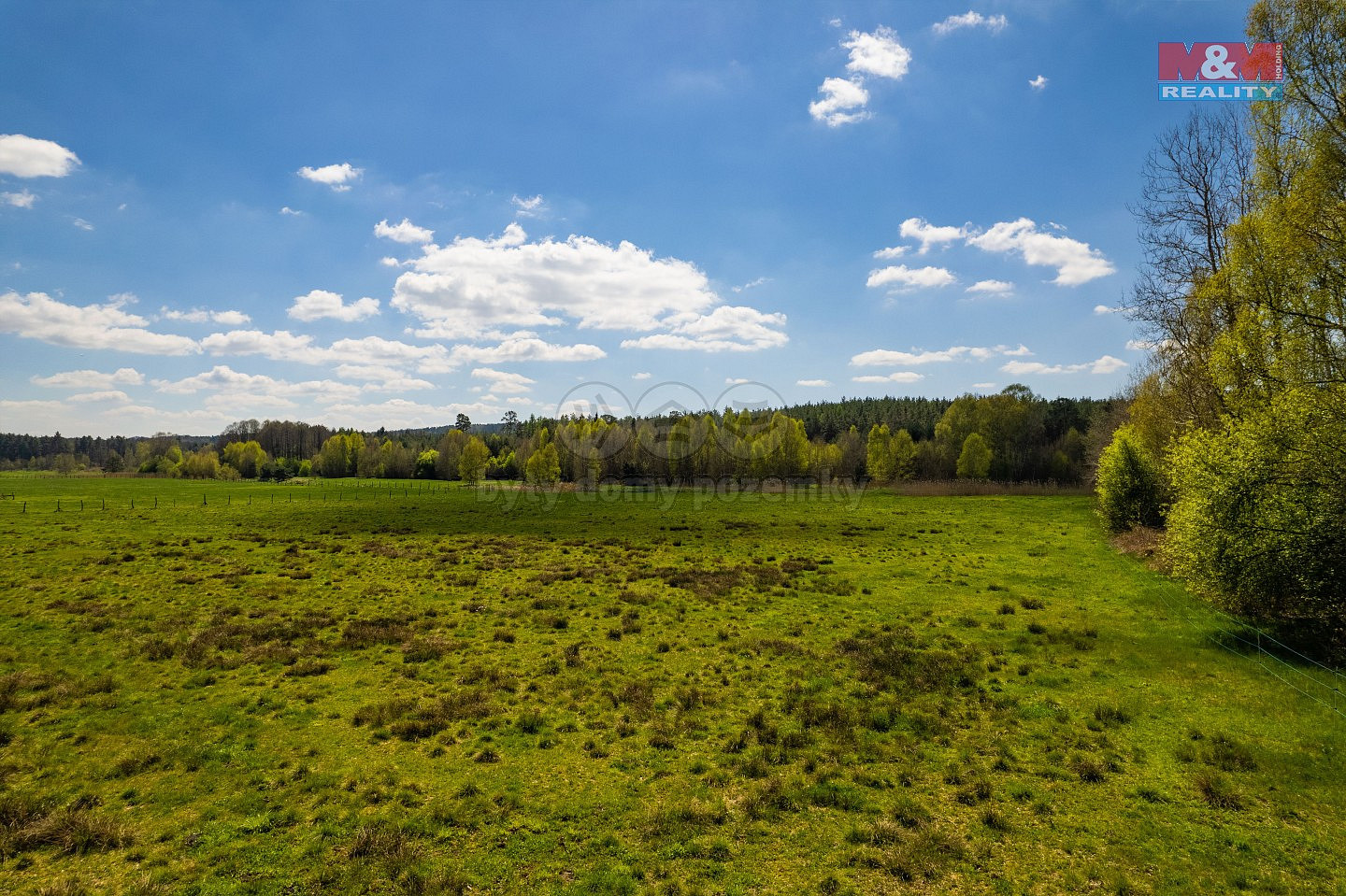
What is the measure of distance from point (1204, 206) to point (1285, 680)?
2391 centimetres

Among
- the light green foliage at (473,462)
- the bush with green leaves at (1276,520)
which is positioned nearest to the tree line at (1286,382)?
the bush with green leaves at (1276,520)

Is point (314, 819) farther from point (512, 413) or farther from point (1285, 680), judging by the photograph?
point (512, 413)

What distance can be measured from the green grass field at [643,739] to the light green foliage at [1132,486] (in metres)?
13.4

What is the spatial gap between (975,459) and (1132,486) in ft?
217

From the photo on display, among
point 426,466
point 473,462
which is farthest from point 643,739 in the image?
point 426,466

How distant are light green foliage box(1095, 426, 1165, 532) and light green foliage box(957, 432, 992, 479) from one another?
6396 centimetres

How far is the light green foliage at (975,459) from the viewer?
9944cm

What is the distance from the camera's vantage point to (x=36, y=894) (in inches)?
299

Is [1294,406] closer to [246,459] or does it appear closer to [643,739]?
[643,739]

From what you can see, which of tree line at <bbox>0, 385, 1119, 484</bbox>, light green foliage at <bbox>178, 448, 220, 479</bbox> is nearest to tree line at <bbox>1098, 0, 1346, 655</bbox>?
tree line at <bbox>0, 385, 1119, 484</bbox>

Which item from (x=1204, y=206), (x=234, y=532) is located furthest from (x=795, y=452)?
(x=234, y=532)

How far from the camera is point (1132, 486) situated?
124 ft

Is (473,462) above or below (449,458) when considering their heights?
below

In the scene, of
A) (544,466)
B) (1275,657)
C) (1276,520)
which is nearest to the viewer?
(1276,520)
